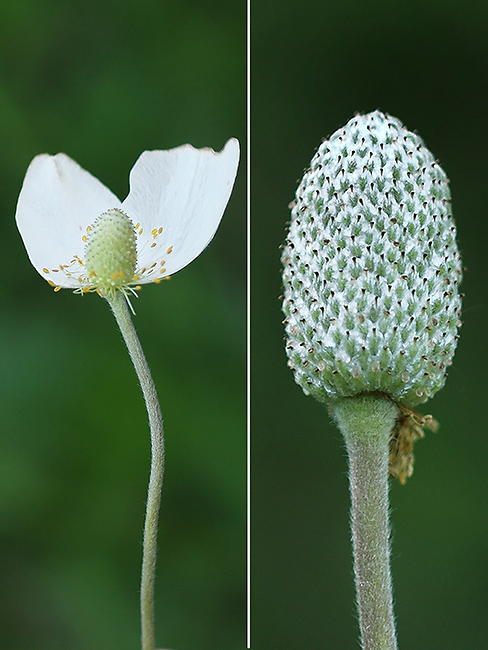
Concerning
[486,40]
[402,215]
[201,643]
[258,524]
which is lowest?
[201,643]

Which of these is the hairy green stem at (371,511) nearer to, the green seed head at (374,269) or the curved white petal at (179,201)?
the green seed head at (374,269)

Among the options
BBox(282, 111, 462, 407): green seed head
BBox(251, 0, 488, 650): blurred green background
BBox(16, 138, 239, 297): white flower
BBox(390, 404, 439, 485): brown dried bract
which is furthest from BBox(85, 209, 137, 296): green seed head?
BBox(251, 0, 488, 650): blurred green background

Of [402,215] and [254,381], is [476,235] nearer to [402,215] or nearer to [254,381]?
[254,381]

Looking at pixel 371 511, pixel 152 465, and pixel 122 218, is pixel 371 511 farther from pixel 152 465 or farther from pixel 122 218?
pixel 122 218

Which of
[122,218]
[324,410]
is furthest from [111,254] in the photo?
[324,410]

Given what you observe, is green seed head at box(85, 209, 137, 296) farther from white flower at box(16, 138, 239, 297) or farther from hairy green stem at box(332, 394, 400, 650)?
hairy green stem at box(332, 394, 400, 650)

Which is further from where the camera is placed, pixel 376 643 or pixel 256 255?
pixel 256 255

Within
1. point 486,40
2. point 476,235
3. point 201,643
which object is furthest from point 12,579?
point 486,40
